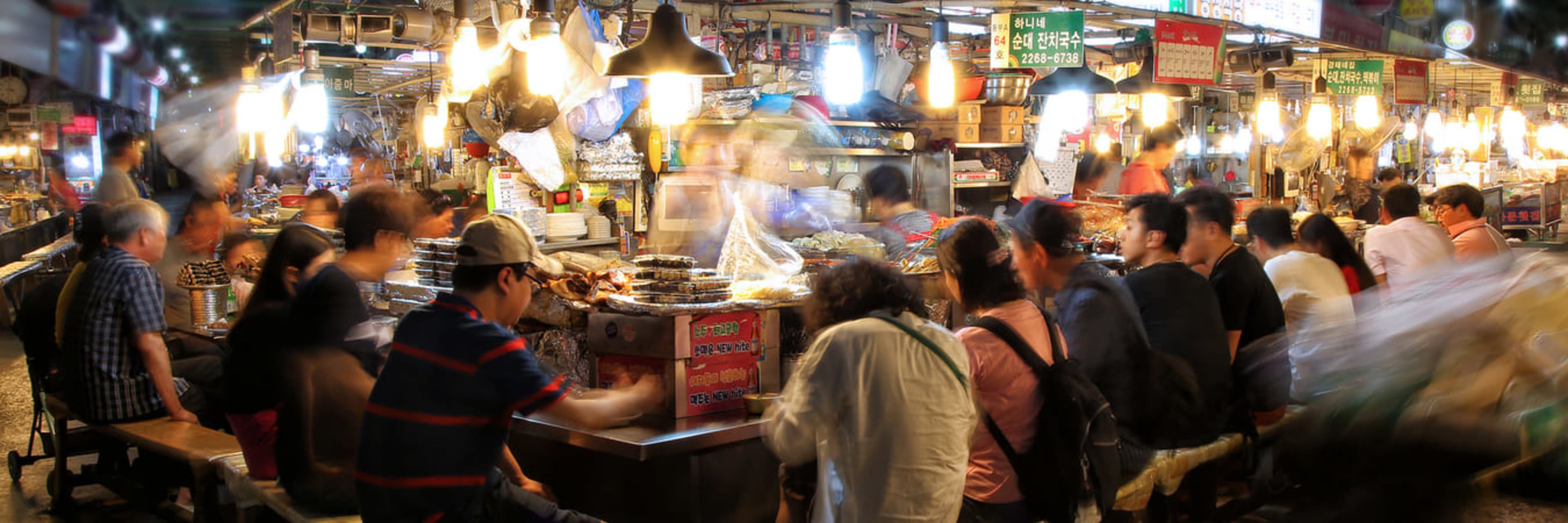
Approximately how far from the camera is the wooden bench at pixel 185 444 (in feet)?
13.9

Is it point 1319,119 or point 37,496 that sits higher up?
point 1319,119

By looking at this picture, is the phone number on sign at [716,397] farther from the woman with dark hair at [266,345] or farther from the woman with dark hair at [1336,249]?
the woman with dark hair at [1336,249]

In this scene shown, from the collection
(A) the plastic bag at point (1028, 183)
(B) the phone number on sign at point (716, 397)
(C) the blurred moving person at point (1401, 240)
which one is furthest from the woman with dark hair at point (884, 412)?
(A) the plastic bag at point (1028, 183)

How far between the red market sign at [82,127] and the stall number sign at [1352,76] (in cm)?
1242

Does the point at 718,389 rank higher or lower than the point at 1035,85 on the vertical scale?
lower

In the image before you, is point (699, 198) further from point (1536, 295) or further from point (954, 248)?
point (1536, 295)

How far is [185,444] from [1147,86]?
22.3 ft

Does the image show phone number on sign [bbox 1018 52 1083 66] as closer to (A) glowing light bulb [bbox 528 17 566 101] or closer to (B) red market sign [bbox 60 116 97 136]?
(A) glowing light bulb [bbox 528 17 566 101]

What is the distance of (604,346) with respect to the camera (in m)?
4.09

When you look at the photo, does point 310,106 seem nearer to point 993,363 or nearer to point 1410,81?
point 993,363

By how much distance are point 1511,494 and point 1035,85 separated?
689 centimetres

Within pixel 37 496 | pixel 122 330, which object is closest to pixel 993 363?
pixel 122 330

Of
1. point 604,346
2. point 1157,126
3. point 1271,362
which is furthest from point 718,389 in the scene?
point 1157,126

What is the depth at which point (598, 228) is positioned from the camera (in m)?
7.07
